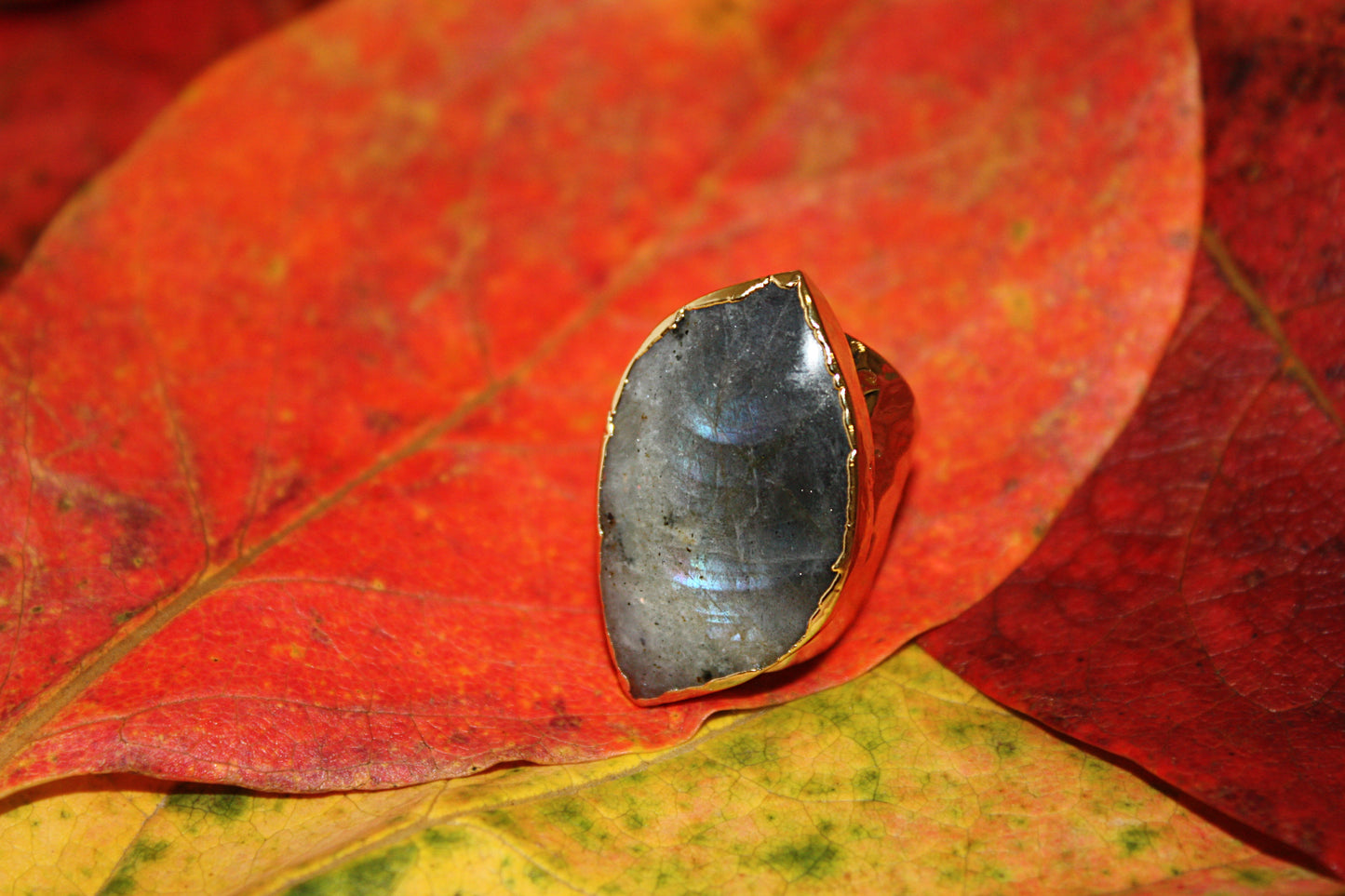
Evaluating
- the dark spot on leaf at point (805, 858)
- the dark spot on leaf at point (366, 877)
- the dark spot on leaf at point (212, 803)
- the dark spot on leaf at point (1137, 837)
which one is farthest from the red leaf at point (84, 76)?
the dark spot on leaf at point (1137, 837)

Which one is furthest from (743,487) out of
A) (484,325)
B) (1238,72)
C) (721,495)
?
(1238,72)

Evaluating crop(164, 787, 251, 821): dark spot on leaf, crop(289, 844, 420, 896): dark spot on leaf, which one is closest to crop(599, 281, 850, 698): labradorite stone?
crop(289, 844, 420, 896): dark spot on leaf

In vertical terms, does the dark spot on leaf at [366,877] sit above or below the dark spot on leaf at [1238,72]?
below

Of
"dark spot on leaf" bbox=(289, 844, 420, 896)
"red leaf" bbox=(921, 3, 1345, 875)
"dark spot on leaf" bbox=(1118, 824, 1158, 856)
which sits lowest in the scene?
"dark spot on leaf" bbox=(289, 844, 420, 896)

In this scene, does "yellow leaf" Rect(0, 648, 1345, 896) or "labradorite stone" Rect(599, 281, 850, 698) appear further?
"labradorite stone" Rect(599, 281, 850, 698)

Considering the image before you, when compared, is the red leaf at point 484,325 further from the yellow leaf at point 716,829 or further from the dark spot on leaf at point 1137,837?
the dark spot on leaf at point 1137,837

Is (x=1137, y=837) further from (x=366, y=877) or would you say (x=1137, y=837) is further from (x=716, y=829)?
(x=366, y=877)

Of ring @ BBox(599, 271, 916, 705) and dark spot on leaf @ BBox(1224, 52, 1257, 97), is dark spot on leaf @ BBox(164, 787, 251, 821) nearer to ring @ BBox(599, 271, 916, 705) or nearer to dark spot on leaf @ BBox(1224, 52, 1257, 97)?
ring @ BBox(599, 271, 916, 705)
